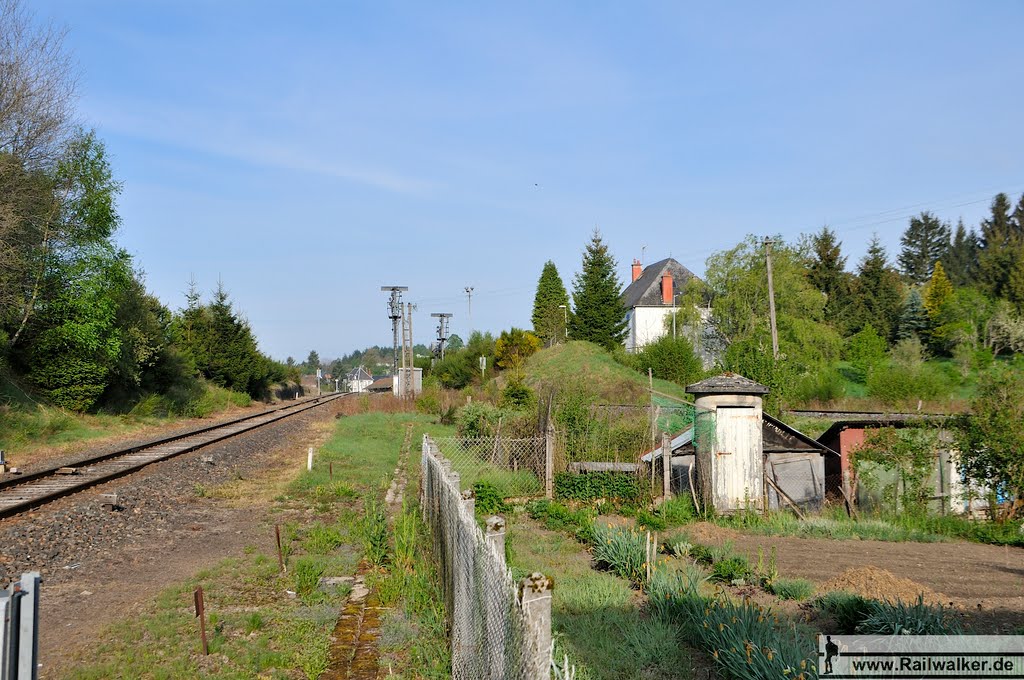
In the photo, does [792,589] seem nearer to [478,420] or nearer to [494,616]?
[494,616]

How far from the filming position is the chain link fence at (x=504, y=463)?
14.5 m

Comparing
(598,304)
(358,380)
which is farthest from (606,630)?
(358,380)

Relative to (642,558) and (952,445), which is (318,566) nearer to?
(642,558)

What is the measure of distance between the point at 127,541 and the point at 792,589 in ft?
29.3

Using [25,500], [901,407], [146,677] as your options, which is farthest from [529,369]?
[146,677]

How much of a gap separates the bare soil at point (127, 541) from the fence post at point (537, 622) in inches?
177

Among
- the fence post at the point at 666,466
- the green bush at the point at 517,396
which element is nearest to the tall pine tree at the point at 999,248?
the green bush at the point at 517,396

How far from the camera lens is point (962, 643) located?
17.6 feet

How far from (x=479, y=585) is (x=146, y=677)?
2963mm

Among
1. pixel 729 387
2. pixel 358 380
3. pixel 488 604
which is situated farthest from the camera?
pixel 358 380

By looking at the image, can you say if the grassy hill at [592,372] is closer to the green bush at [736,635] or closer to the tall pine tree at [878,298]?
the green bush at [736,635]

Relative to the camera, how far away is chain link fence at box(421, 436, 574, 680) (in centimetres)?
318

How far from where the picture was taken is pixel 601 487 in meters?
14.0

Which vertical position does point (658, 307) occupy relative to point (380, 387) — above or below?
above
